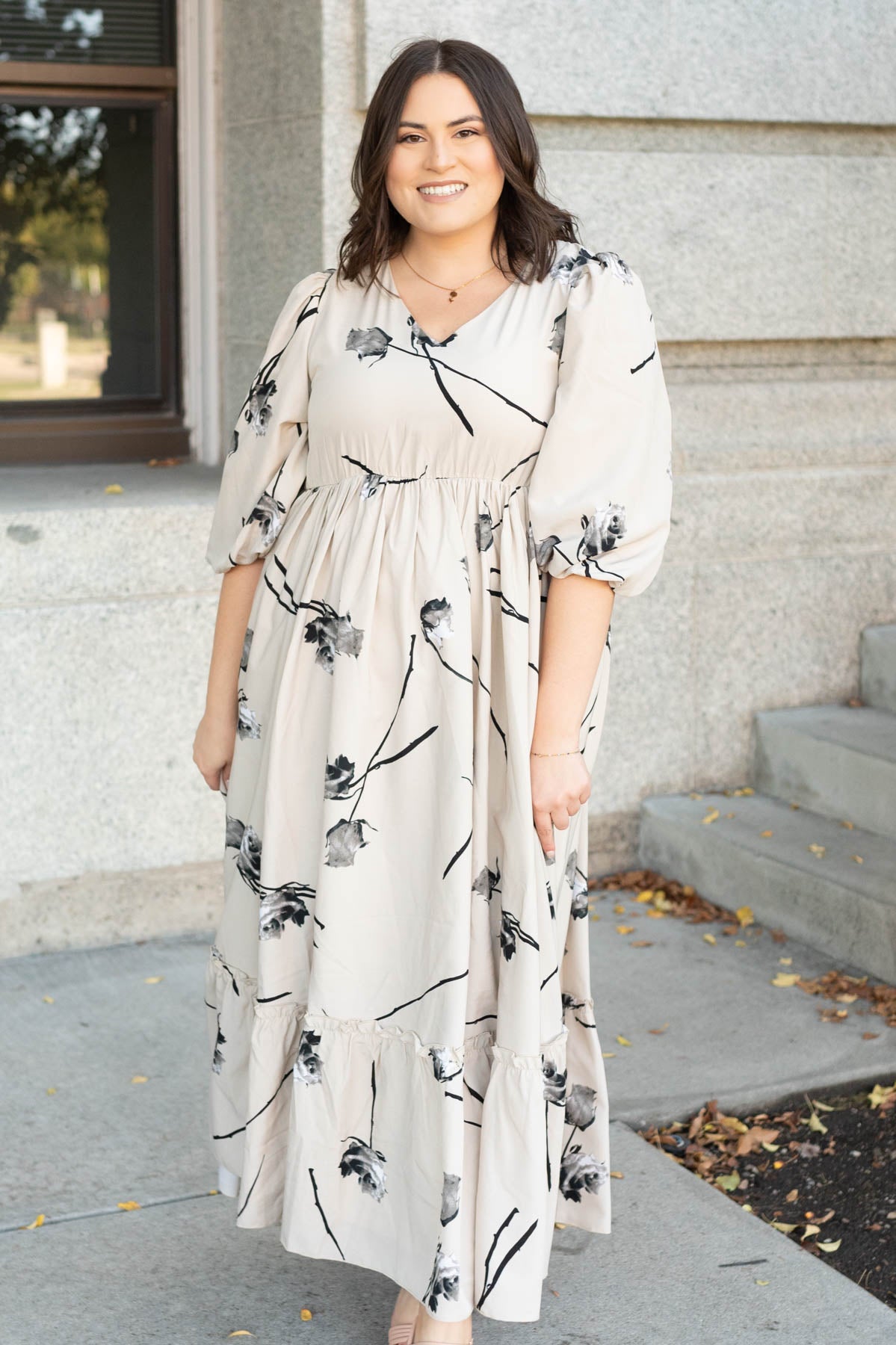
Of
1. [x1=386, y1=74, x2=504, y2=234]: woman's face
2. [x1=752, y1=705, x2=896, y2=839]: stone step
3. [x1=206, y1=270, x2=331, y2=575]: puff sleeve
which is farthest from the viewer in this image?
[x1=752, y1=705, x2=896, y2=839]: stone step

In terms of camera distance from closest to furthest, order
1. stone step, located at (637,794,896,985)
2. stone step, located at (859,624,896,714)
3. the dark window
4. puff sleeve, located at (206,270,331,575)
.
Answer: puff sleeve, located at (206,270,331,575) < stone step, located at (637,794,896,985) < the dark window < stone step, located at (859,624,896,714)

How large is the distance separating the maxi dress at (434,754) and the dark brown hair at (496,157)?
0.04 meters

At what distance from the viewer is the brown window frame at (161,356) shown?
16.5ft

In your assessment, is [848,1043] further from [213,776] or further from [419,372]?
[419,372]

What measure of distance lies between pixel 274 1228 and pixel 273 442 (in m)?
1.58

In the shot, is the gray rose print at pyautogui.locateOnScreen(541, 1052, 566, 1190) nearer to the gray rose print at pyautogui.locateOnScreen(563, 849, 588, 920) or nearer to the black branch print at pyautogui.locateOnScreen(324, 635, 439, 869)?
the gray rose print at pyautogui.locateOnScreen(563, 849, 588, 920)

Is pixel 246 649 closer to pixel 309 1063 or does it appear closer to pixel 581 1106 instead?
pixel 309 1063

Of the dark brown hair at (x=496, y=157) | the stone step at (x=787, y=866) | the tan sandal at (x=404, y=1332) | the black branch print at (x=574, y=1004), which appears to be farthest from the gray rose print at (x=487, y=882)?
the stone step at (x=787, y=866)

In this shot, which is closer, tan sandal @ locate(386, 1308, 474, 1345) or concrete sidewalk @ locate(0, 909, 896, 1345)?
tan sandal @ locate(386, 1308, 474, 1345)

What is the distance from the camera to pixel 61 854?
4465mm

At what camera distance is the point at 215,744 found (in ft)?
9.16

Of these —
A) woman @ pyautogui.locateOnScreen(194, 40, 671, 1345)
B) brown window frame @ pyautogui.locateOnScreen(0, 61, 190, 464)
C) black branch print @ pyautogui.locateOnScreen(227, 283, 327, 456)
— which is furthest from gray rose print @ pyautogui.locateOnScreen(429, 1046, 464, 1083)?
brown window frame @ pyautogui.locateOnScreen(0, 61, 190, 464)

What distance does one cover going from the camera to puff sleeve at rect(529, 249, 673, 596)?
2.41 m

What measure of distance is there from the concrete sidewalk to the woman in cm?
39
